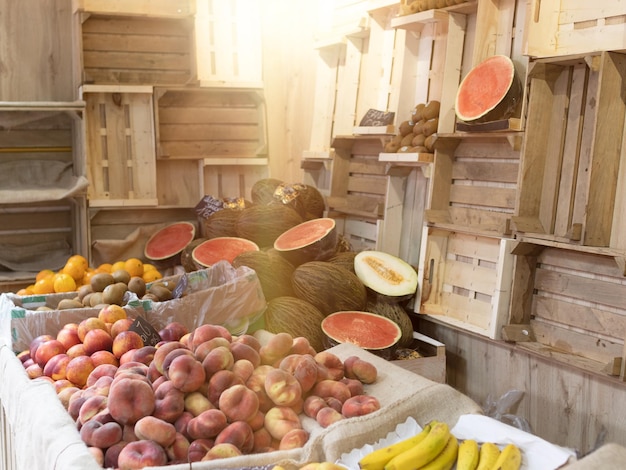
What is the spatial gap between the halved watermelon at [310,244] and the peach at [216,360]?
1.65m

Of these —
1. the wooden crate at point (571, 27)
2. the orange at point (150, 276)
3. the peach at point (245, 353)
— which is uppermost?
the wooden crate at point (571, 27)

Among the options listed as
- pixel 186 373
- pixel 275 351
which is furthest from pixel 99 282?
pixel 186 373

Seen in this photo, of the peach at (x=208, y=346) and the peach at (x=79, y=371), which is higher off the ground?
the peach at (x=208, y=346)

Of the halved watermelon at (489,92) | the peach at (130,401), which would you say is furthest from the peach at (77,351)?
the halved watermelon at (489,92)

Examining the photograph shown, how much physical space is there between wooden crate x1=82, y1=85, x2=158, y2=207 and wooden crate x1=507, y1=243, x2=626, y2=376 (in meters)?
2.39

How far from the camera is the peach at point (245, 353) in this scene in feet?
5.77

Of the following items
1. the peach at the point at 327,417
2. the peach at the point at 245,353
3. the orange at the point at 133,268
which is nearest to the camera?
the peach at the point at 327,417

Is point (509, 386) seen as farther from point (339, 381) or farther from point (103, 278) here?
point (103, 278)

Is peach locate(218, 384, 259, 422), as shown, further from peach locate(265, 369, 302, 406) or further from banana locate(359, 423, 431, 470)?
banana locate(359, 423, 431, 470)

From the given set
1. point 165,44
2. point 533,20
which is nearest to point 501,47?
point 533,20

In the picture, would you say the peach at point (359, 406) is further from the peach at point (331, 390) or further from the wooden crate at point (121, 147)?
the wooden crate at point (121, 147)

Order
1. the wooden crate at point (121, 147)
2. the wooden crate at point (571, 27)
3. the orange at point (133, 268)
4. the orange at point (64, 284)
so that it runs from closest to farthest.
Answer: the wooden crate at point (571, 27), the orange at point (64, 284), the orange at point (133, 268), the wooden crate at point (121, 147)

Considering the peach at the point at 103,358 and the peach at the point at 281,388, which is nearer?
the peach at the point at 281,388

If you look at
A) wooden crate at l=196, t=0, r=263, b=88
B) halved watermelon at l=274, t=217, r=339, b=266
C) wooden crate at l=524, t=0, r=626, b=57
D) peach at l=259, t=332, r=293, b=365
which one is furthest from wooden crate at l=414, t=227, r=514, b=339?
wooden crate at l=196, t=0, r=263, b=88
